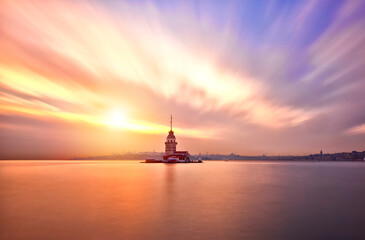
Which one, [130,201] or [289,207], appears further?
[130,201]

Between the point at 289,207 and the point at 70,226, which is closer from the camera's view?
the point at 70,226

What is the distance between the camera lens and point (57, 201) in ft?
115

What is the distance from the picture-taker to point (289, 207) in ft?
102

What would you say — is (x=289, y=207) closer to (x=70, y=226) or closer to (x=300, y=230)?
(x=300, y=230)

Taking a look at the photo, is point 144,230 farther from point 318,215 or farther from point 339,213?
point 339,213

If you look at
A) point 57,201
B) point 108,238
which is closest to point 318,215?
point 108,238

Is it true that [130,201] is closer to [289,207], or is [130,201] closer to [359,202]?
[289,207]

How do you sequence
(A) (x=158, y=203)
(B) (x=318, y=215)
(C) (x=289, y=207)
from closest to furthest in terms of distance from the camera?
(B) (x=318, y=215), (C) (x=289, y=207), (A) (x=158, y=203)

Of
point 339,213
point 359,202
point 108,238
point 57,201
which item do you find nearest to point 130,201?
point 57,201

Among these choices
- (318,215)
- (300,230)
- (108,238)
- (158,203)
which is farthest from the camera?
(158,203)

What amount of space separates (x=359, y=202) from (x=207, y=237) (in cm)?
2729

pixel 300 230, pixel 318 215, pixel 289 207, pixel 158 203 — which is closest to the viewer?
pixel 300 230

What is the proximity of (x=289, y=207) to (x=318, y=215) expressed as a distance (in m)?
4.62

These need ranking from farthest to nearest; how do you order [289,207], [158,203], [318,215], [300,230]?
[158,203], [289,207], [318,215], [300,230]
